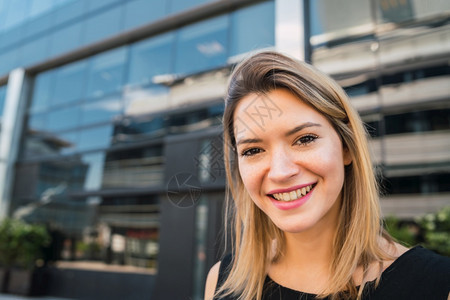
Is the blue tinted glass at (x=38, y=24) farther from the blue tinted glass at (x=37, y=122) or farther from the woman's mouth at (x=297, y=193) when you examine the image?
the woman's mouth at (x=297, y=193)

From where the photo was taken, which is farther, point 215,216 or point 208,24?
point 208,24

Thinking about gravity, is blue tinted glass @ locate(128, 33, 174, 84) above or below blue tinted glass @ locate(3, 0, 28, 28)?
below

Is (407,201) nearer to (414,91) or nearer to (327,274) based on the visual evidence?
(414,91)

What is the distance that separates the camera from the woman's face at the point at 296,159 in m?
0.97

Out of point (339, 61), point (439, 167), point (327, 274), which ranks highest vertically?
point (339, 61)

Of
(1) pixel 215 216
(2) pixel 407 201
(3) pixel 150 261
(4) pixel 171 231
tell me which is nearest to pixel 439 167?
(2) pixel 407 201

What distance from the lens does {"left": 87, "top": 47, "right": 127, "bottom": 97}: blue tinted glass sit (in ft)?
31.0

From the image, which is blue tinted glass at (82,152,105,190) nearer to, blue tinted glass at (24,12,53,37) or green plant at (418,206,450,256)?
blue tinted glass at (24,12,53,37)

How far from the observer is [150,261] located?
24.8 ft

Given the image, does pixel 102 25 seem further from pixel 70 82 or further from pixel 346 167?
pixel 346 167

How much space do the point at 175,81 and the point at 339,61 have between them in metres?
4.06

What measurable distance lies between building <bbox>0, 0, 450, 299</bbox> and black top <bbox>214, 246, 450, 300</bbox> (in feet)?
2.50

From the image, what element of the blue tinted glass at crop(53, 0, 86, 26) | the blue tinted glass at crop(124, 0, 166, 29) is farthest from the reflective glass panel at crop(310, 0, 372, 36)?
the blue tinted glass at crop(53, 0, 86, 26)

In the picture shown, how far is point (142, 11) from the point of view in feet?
29.5
